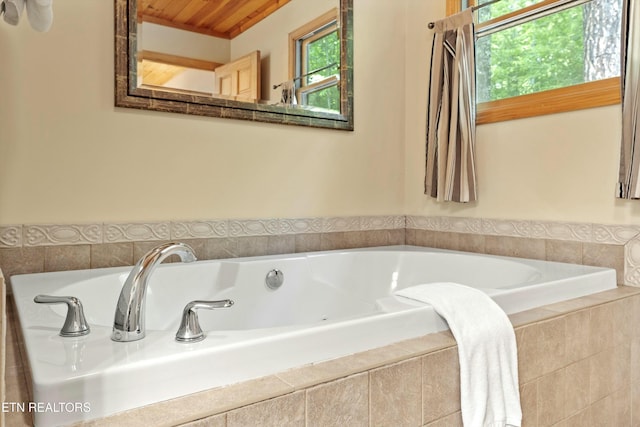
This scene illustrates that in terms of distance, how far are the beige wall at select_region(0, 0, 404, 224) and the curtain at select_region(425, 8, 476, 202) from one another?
0.41 m

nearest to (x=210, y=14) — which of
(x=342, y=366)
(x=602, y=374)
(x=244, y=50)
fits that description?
(x=244, y=50)

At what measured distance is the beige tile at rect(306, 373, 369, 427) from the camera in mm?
871

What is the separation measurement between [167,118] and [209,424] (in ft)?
4.86

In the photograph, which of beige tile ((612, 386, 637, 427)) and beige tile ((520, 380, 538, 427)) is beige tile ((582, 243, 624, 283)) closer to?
beige tile ((612, 386, 637, 427))

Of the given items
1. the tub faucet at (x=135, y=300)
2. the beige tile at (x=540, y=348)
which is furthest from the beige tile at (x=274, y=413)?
the beige tile at (x=540, y=348)

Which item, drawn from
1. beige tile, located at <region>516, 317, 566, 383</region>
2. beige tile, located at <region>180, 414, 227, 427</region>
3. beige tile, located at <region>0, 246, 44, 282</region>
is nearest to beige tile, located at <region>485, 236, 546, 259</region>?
beige tile, located at <region>516, 317, 566, 383</region>

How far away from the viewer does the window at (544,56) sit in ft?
6.20

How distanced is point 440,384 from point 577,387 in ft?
2.05

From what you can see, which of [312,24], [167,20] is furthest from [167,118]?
[312,24]

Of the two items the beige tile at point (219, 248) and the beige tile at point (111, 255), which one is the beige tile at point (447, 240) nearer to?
the beige tile at point (219, 248)

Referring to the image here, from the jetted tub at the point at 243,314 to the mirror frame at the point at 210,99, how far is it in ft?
2.18

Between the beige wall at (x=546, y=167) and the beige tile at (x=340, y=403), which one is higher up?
the beige wall at (x=546, y=167)

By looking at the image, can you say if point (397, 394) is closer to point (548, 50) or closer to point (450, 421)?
point (450, 421)

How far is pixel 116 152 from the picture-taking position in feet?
6.03
